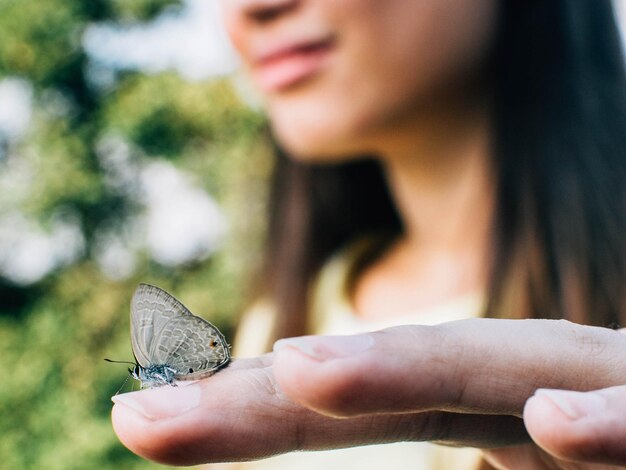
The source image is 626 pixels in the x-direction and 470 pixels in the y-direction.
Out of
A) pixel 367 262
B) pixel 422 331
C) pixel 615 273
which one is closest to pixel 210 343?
pixel 422 331

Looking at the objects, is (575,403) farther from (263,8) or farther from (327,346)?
(263,8)

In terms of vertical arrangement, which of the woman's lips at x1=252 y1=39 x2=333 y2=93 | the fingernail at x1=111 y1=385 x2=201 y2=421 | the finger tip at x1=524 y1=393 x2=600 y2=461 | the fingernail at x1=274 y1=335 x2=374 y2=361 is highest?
the woman's lips at x1=252 y1=39 x2=333 y2=93

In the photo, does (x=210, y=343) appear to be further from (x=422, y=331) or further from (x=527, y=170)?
(x=527, y=170)

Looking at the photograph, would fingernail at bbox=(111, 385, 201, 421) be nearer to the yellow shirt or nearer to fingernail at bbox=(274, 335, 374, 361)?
fingernail at bbox=(274, 335, 374, 361)

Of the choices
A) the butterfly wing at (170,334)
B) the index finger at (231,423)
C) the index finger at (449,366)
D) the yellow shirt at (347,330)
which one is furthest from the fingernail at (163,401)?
the yellow shirt at (347,330)

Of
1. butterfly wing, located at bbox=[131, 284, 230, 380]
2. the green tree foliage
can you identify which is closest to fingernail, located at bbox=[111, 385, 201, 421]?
butterfly wing, located at bbox=[131, 284, 230, 380]

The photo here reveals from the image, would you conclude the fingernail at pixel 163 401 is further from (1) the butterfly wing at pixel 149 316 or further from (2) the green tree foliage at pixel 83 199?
(2) the green tree foliage at pixel 83 199

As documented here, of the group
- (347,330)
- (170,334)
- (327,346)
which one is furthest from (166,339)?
(347,330)
